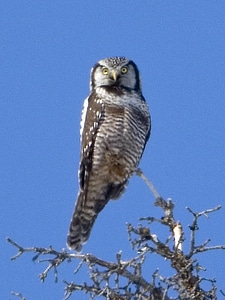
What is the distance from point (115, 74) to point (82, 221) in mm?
1873

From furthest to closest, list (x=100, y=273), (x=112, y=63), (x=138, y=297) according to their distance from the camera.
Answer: (x=112, y=63)
(x=100, y=273)
(x=138, y=297)

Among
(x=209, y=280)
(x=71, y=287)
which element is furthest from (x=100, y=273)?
(x=209, y=280)

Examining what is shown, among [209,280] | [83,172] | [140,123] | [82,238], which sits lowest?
[209,280]

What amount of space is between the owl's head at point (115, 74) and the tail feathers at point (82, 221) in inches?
55.2

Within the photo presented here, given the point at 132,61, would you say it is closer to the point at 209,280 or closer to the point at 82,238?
the point at 82,238

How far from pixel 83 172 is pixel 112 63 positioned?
1.45 meters

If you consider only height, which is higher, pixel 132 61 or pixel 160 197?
pixel 132 61

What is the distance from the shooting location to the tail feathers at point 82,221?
28.7ft

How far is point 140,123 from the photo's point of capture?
31.2 ft

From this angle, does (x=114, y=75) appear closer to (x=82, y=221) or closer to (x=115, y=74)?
(x=115, y=74)

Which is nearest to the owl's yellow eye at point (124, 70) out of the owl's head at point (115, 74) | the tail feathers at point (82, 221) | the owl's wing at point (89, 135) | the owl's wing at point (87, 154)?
the owl's head at point (115, 74)

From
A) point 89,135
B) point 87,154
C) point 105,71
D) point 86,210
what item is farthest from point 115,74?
point 86,210

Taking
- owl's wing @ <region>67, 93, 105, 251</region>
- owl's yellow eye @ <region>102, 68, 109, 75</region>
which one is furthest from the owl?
owl's yellow eye @ <region>102, 68, 109, 75</region>

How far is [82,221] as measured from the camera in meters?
9.07
